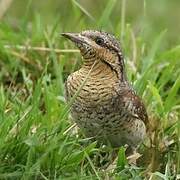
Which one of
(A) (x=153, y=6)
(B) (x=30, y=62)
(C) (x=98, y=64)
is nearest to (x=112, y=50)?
(C) (x=98, y=64)

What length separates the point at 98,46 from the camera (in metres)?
5.93

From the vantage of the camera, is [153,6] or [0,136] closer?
[0,136]

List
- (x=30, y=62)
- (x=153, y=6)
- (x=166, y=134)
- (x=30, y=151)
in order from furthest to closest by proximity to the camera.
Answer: (x=153, y=6)
(x=30, y=62)
(x=166, y=134)
(x=30, y=151)

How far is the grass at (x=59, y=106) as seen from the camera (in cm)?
547

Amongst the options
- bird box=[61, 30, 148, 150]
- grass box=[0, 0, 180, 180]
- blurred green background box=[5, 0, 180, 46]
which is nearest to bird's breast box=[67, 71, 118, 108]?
bird box=[61, 30, 148, 150]

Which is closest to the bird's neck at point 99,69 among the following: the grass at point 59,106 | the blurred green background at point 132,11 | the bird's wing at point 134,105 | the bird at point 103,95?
the bird at point 103,95

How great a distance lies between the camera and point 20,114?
230 inches

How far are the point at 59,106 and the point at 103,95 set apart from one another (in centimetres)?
53

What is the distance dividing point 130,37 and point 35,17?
27.5 inches

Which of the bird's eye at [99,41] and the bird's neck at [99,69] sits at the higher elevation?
the bird's eye at [99,41]

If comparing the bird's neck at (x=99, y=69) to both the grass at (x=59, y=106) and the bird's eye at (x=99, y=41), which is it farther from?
the grass at (x=59, y=106)

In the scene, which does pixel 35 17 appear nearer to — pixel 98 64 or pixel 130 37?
pixel 130 37

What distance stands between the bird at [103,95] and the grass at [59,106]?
104mm

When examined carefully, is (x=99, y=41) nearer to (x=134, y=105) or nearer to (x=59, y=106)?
(x=134, y=105)
